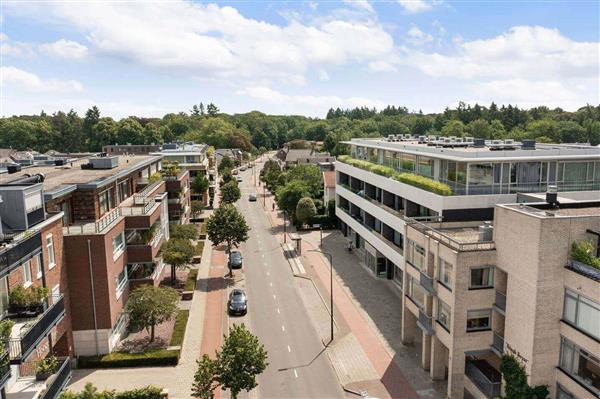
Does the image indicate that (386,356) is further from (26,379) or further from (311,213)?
(311,213)

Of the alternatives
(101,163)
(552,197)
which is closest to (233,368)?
(552,197)

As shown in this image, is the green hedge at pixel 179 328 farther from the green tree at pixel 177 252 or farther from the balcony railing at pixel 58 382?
the balcony railing at pixel 58 382

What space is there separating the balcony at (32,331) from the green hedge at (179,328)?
9.78 meters

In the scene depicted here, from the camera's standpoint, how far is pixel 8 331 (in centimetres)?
1619

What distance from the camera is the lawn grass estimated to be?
28281 mm

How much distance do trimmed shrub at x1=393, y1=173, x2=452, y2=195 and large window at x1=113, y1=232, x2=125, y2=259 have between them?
74.1 feet

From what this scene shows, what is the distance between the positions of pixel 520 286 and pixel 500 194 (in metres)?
12.3

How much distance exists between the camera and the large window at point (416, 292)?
29273mm

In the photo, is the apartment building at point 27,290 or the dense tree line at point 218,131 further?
the dense tree line at point 218,131

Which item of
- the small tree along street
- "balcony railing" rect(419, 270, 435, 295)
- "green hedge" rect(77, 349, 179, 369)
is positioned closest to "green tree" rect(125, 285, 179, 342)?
"green hedge" rect(77, 349, 179, 369)

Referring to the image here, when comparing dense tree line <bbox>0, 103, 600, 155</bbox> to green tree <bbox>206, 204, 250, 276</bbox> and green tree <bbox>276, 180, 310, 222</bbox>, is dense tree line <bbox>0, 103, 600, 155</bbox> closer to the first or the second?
green tree <bbox>276, 180, 310, 222</bbox>

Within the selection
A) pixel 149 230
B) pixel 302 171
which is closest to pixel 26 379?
pixel 149 230

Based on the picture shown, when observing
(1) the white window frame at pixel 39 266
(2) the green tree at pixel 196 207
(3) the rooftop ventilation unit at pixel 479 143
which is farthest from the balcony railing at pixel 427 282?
(2) the green tree at pixel 196 207

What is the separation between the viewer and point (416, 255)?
98.4 feet
